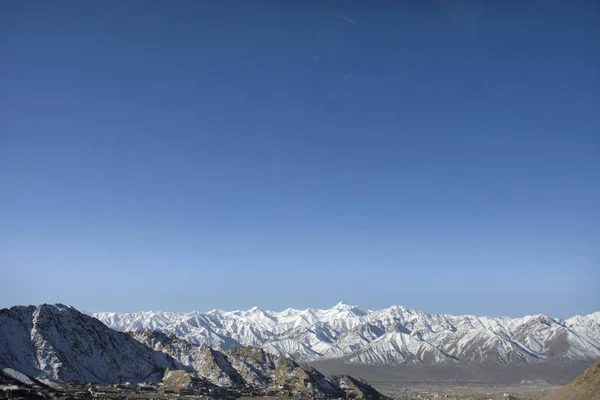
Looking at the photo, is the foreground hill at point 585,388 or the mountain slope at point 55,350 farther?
the mountain slope at point 55,350

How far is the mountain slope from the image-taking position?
16988 centimetres

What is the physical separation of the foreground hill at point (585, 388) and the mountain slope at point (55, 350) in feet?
473

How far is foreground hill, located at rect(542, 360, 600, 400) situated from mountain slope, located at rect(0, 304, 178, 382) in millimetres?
144081

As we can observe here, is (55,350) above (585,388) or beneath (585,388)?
above

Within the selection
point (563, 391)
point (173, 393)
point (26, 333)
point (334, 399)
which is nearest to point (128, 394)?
point (173, 393)

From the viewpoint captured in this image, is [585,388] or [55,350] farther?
[55,350]

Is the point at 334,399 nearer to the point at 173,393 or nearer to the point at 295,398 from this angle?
the point at 295,398

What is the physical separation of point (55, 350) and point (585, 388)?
161140 millimetres

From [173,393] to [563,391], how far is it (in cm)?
11801

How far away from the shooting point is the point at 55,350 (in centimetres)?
17825

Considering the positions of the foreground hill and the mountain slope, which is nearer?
the foreground hill

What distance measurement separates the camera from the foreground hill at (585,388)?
9788 cm

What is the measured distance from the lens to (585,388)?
101 m

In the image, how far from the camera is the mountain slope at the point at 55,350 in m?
170
